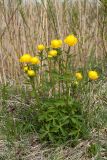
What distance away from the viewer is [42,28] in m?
3.43

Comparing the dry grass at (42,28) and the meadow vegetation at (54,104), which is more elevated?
the dry grass at (42,28)

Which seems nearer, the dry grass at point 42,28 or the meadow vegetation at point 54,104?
the meadow vegetation at point 54,104

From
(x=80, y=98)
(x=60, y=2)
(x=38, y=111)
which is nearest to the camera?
(x=38, y=111)

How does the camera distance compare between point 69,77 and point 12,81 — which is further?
point 12,81

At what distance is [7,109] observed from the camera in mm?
2885

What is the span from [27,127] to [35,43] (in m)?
1.27

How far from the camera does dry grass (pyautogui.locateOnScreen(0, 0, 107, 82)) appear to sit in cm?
335

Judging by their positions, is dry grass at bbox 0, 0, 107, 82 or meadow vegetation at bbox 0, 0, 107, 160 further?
dry grass at bbox 0, 0, 107, 82

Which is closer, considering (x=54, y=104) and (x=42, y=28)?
(x=54, y=104)

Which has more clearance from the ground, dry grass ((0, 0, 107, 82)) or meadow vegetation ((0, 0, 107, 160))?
dry grass ((0, 0, 107, 82))

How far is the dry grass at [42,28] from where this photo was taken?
132 inches

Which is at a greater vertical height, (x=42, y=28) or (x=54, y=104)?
(x=42, y=28)

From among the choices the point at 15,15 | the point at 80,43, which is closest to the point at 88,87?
the point at 80,43

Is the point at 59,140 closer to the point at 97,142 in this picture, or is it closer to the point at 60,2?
the point at 97,142
